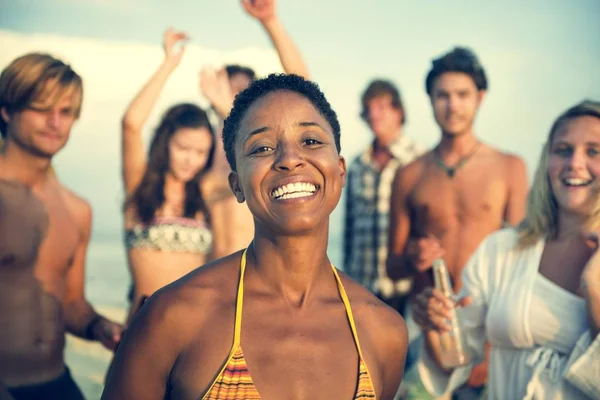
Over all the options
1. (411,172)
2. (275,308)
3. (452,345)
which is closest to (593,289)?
(452,345)

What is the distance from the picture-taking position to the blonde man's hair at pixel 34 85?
4.26m

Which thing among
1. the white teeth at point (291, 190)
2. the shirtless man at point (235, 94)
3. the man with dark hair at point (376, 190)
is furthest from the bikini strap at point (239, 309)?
the man with dark hair at point (376, 190)

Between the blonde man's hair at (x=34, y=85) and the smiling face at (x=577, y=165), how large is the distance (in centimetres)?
224

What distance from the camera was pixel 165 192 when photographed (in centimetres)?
506

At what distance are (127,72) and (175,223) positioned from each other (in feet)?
14.3

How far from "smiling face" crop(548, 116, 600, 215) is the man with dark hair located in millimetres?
2911

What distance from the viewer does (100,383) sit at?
284 inches

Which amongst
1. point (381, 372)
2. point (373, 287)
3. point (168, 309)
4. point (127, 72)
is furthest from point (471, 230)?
point (127, 72)

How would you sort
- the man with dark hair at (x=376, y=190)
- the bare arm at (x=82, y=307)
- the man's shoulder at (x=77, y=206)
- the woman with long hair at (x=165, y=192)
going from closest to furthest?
1. the bare arm at (x=82, y=307)
2. the man's shoulder at (x=77, y=206)
3. the woman with long hair at (x=165, y=192)
4. the man with dark hair at (x=376, y=190)

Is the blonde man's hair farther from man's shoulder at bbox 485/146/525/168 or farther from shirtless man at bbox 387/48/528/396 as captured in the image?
man's shoulder at bbox 485/146/525/168

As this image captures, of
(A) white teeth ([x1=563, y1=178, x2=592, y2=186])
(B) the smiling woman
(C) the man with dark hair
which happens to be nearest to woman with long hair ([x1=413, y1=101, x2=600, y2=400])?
(A) white teeth ([x1=563, y1=178, x2=592, y2=186])

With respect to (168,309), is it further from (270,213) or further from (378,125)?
(378,125)

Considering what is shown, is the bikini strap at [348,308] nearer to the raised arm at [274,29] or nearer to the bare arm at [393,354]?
the bare arm at [393,354]

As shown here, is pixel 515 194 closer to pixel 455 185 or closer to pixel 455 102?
pixel 455 185
